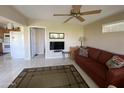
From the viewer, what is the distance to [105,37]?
181 inches

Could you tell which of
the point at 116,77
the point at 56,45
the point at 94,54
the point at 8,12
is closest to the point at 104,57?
the point at 94,54

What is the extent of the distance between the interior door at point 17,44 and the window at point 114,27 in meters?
4.81

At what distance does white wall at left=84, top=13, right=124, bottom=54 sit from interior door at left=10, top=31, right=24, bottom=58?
163 inches

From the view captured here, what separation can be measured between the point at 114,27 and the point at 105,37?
63cm

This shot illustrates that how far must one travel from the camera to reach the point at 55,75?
3893mm

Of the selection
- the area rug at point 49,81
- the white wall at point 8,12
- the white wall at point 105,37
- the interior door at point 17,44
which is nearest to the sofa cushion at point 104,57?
the white wall at point 105,37

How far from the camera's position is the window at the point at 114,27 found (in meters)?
3.69

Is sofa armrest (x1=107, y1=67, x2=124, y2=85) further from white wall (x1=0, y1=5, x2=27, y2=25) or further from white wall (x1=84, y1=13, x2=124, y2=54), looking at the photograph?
white wall (x1=0, y1=5, x2=27, y2=25)

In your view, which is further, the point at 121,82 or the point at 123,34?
the point at 123,34

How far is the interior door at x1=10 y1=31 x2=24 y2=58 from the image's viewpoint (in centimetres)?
671

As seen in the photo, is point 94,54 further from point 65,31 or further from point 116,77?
point 65,31
